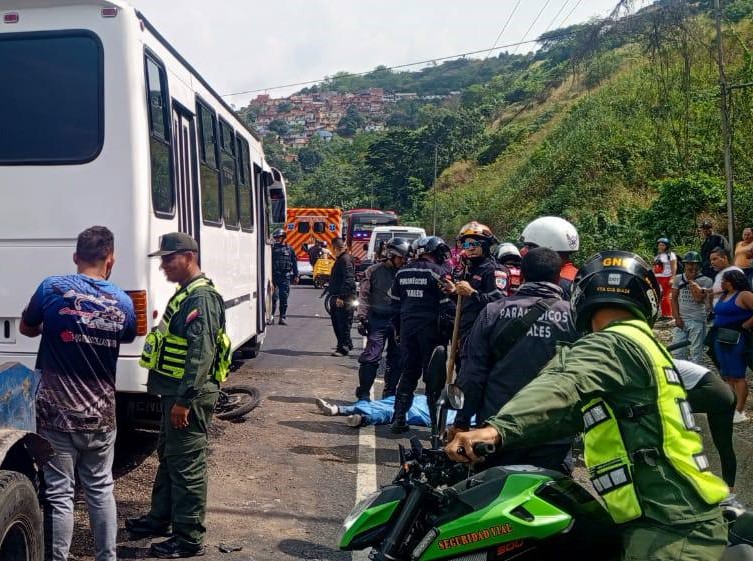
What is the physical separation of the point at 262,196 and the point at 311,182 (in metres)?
65.4

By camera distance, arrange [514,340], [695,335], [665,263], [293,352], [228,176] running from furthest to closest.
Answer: [665,263]
[293,352]
[695,335]
[228,176]
[514,340]

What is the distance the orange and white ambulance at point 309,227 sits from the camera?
2983 centimetres

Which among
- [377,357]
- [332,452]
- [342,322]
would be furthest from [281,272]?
[332,452]

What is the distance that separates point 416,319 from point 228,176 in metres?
2.86

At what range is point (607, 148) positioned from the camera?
91.4ft

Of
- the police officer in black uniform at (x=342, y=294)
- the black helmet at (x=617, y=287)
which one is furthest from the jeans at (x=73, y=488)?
the police officer in black uniform at (x=342, y=294)

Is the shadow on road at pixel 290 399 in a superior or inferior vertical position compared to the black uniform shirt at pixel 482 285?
inferior

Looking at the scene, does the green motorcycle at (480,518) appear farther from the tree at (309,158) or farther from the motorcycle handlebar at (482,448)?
the tree at (309,158)

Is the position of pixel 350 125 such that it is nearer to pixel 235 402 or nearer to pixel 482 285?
pixel 235 402

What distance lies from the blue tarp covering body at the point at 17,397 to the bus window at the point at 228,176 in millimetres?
4814

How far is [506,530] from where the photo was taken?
2.17m

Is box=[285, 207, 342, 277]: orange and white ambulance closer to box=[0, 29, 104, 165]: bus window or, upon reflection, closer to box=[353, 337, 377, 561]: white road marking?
box=[353, 337, 377, 561]: white road marking

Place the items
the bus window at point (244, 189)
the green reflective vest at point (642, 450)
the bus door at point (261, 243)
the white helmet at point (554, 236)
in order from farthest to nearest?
the bus door at point (261, 243)
the bus window at point (244, 189)
the white helmet at point (554, 236)
the green reflective vest at point (642, 450)

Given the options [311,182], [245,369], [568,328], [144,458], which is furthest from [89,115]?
[311,182]
